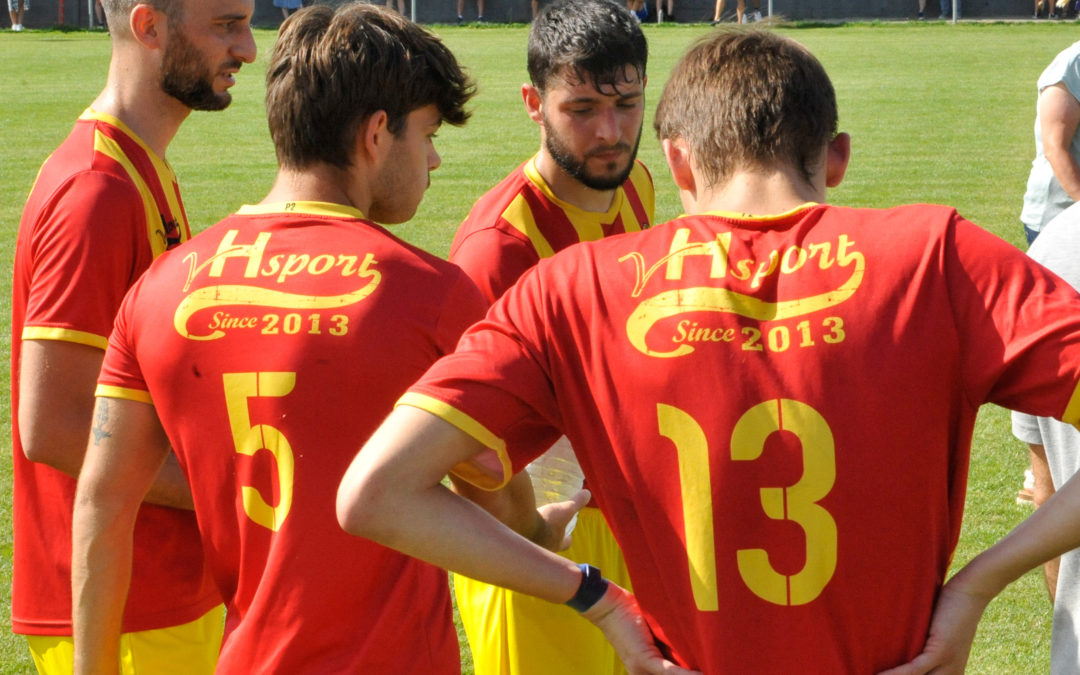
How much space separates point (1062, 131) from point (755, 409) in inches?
188

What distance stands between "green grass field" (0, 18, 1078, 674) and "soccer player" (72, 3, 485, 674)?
9.72 ft

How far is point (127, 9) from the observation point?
10.9ft

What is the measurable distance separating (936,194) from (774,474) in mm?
12262

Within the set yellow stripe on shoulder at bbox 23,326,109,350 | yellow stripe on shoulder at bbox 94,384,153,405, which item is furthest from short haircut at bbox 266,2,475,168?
yellow stripe on shoulder at bbox 23,326,109,350

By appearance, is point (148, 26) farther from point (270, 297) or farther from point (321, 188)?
point (270, 297)

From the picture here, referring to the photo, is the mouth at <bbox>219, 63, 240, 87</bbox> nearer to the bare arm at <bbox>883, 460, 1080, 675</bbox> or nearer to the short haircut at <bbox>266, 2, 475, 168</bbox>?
the short haircut at <bbox>266, 2, 475, 168</bbox>

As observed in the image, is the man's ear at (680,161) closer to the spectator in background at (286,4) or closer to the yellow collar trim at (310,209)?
the yellow collar trim at (310,209)

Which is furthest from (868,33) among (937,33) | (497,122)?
(497,122)

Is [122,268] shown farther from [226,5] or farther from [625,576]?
[625,576]

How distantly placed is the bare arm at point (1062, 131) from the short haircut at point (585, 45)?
2.82m

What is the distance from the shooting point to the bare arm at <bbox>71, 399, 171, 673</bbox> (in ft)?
8.21

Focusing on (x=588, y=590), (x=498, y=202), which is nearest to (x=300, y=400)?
(x=588, y=590)

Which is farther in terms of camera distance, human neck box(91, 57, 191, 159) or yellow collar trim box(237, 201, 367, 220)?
human neck box(91, 57, 191, 159)

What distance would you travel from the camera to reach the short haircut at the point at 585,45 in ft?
13.3
